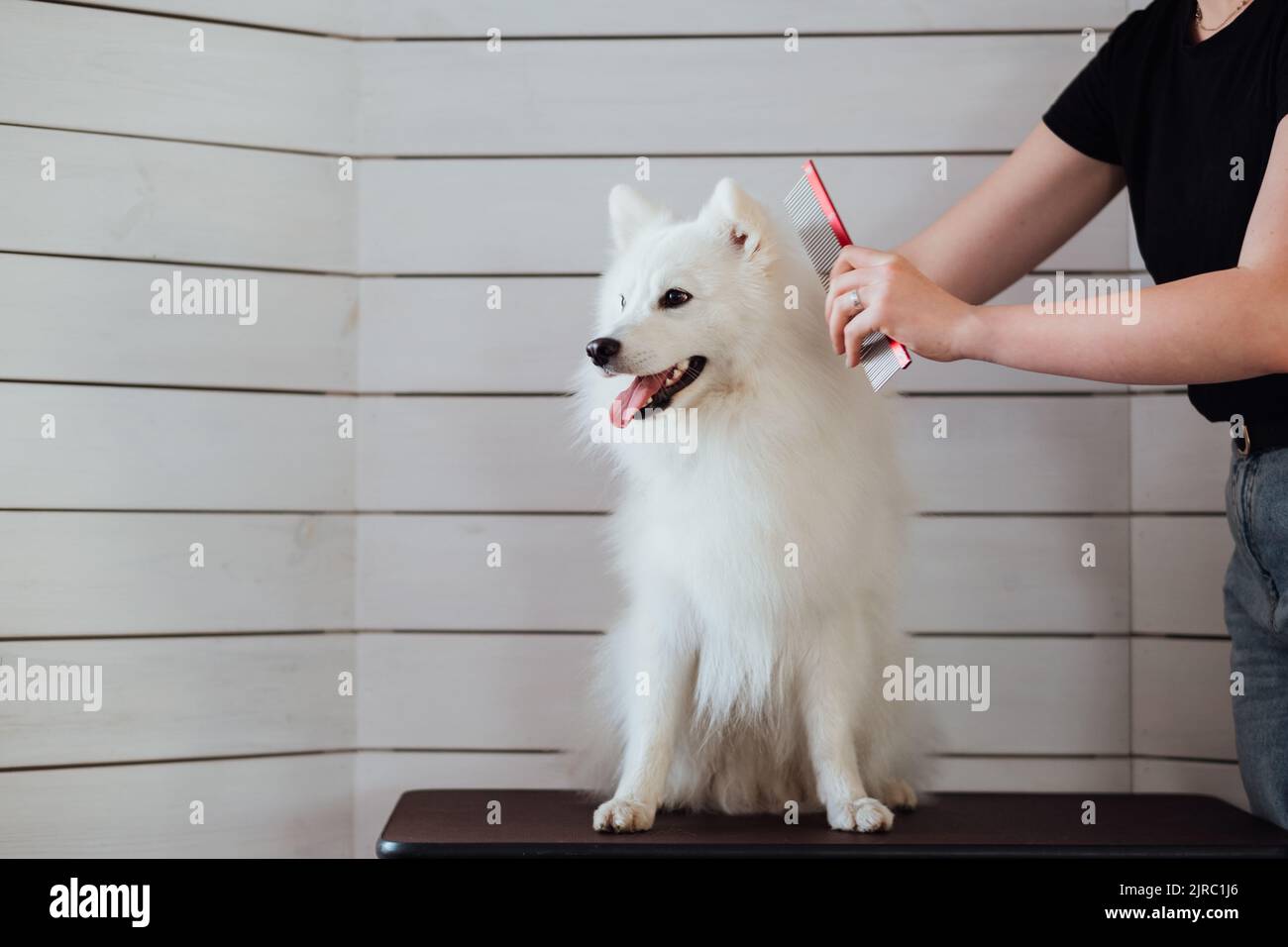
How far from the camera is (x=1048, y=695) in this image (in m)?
2.32

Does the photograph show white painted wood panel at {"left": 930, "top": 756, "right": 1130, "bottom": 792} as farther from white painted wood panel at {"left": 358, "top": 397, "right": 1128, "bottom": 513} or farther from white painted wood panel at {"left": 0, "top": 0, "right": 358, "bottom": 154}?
white painted wood panel at {"left": 0, "top": 0, "right": 358, "bottom": 154}

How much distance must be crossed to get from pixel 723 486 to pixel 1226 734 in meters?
1.39

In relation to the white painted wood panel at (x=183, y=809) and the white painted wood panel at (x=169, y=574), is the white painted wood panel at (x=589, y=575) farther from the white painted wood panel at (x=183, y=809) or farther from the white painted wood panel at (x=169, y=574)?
the white painted wood panel at (x=183, y=809)

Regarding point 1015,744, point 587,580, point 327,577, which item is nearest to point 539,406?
point 587,580

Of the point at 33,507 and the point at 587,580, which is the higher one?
the point at 33,507

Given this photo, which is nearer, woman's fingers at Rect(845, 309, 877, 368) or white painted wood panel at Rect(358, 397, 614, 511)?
woman's fingers at Rect(845, 309, 877, 368)

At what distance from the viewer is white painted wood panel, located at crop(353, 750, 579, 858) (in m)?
2.34

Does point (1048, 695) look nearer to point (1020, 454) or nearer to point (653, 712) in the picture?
point (1020, 454)

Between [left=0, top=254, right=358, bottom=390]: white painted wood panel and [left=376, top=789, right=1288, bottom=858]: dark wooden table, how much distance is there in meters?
0.94

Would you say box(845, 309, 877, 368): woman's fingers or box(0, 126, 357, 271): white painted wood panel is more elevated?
box(0, 126, 357, 271): white painted wood panel

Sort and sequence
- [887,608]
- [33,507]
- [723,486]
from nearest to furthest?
[723,486] < [887,608] < [33,507]

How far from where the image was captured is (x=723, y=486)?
167 cm

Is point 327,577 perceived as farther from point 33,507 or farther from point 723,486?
point 723,486

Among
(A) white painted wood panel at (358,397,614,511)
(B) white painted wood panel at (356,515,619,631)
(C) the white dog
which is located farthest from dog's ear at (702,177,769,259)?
(B) white painted wood panel at (356,515,619,631)
